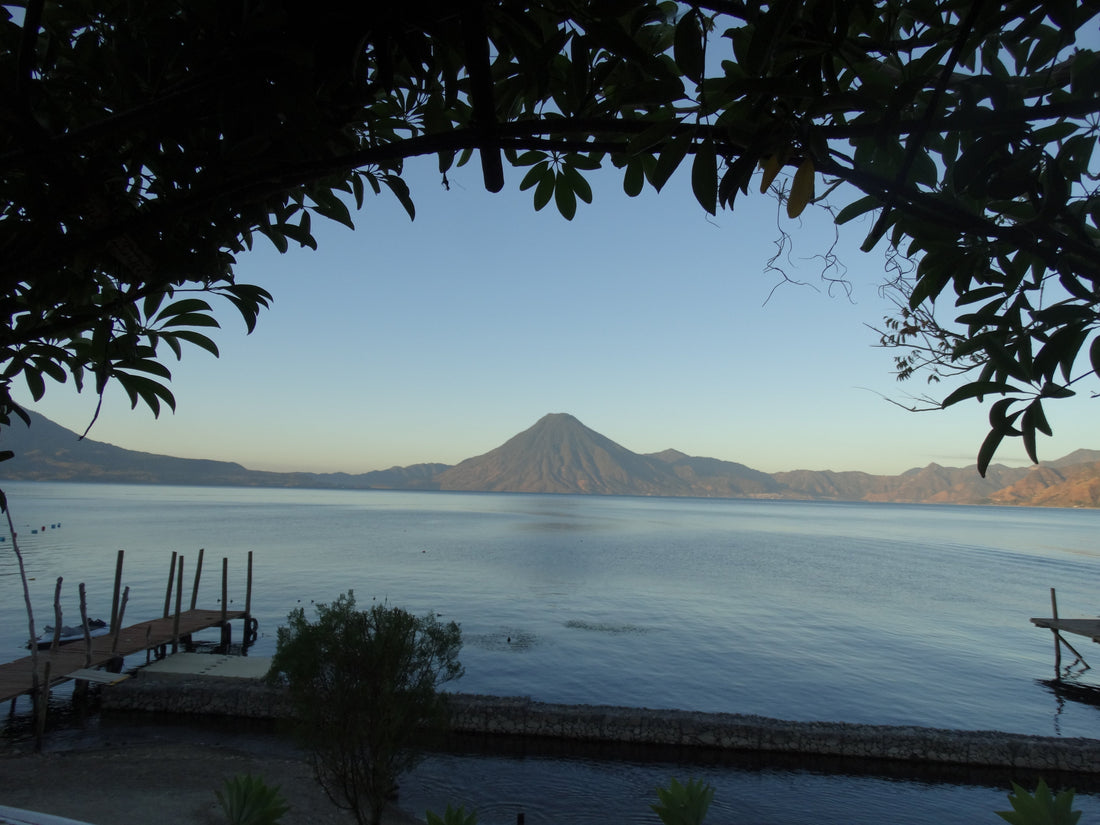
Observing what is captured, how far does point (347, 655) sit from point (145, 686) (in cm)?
1115

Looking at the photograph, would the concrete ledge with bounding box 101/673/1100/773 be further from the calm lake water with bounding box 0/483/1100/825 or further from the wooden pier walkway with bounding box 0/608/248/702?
the wooden pier walkway with bounding box 0/608/248/702

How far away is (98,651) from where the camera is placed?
18.5 metres

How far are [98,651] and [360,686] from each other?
44.0 ft

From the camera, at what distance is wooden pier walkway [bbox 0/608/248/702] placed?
15.7m

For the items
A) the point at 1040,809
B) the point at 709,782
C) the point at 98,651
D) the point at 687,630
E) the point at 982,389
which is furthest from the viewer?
the point at 687,630

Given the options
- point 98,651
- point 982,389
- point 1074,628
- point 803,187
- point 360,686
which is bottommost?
point 98,651

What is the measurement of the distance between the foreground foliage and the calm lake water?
3.65 m

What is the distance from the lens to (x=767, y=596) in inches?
1612

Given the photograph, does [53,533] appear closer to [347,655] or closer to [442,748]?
[442,748]

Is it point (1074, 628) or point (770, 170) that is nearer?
point (770, 170)

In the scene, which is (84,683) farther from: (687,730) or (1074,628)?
(1074,628)

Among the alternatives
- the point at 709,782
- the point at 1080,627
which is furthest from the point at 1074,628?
the point at 709,782

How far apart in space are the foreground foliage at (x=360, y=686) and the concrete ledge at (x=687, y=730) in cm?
581

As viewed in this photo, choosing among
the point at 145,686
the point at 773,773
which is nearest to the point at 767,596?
the point at 773,773
